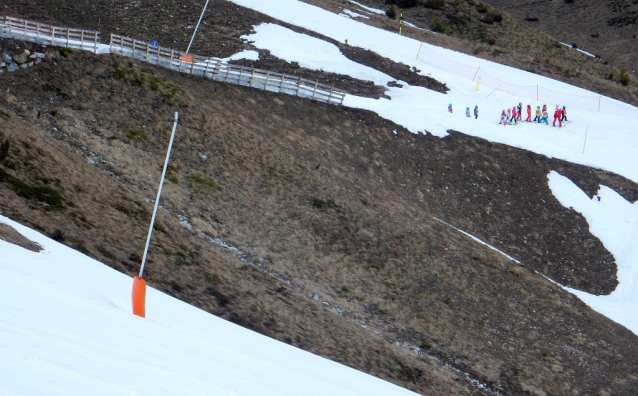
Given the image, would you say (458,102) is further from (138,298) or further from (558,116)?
(138,298)

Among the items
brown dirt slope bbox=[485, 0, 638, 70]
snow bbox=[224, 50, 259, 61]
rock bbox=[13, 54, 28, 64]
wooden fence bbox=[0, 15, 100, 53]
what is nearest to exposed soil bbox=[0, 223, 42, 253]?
rock bbox=[13, 54, 28, 64]

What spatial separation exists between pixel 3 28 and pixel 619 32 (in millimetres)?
62837

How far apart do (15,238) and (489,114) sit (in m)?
35.4

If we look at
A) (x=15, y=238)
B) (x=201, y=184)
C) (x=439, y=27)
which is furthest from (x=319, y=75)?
(x=15, y=238)

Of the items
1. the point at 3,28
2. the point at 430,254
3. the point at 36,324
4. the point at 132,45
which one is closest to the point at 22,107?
the point at 3,28

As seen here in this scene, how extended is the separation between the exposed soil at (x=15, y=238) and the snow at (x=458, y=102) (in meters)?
26.7

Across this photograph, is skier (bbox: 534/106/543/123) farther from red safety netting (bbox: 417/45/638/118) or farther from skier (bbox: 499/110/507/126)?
Result: red safety netting (bbox: 417/45/638/118)

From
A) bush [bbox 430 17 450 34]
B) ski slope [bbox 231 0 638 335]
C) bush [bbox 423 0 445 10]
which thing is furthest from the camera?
bush [bbox 423 0 445 10]

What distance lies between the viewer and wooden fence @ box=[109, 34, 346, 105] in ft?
113

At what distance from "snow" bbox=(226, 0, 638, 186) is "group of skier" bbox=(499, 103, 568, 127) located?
1.68 feet

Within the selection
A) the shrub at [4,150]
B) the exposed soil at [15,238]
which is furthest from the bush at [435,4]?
the exposed soil at [15,238]

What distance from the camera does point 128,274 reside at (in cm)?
1847

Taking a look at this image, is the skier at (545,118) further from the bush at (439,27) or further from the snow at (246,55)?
the bush at (439,27)

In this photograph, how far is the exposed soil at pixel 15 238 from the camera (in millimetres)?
14502
